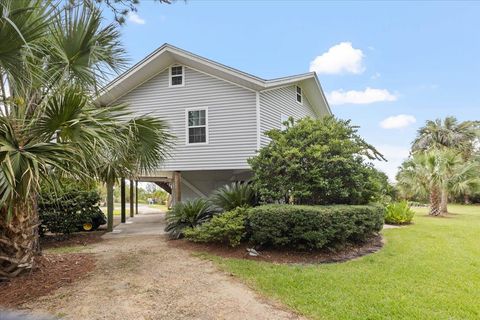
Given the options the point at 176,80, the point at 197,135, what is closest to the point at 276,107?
the point at 197,135

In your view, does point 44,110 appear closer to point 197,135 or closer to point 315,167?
point 315,167

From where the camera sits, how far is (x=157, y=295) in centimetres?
466

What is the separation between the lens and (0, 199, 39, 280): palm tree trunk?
4980mm

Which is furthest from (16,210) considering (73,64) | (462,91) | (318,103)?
(462,91)

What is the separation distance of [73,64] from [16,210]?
2.48 metres

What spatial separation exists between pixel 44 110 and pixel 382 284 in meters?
5.81

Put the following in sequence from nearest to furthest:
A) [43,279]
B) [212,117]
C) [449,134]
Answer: [43,279]
[212,117]
[449,134]

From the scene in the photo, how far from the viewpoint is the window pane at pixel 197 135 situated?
40.8 ft

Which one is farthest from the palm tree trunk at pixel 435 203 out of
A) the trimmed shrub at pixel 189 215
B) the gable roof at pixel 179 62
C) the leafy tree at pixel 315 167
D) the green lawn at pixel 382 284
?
the trimmed shrub at pixel 189 215

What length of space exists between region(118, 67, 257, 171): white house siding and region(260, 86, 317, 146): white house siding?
41cm

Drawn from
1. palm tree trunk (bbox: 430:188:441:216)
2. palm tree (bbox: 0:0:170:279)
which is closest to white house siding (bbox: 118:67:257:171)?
palm tree (bbox: 0:0:170:279)

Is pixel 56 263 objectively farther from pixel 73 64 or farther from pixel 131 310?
pixel 73 64

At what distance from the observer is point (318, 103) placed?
54.1 ft

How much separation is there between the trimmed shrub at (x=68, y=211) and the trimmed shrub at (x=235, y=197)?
14.1 feet
